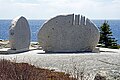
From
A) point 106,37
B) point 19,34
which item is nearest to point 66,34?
point 19,34

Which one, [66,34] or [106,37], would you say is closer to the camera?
[66,34]

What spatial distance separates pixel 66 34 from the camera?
23.6 meters

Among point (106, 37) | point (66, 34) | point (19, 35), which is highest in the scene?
point (66, 34)

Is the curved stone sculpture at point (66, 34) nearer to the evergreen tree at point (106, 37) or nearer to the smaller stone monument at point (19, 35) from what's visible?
the smaller stone monument at point (19, 35)

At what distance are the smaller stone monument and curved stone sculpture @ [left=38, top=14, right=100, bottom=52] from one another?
173cm

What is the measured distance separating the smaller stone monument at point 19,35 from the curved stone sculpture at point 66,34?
5.69ft

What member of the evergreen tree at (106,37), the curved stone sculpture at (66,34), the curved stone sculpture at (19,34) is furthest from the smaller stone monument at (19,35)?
the evergreen tree at (106,37)

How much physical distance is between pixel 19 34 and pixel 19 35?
75mm

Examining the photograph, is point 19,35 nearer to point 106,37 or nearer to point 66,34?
point 66,34

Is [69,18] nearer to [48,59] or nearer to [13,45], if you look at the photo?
[13,45]

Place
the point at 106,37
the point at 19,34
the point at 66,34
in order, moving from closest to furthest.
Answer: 1. the point at 66,34
2. the point at 19,34
3. the point at 106,37

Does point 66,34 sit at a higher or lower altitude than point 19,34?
higher

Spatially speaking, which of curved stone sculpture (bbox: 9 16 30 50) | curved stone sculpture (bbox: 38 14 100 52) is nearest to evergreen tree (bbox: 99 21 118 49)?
curved stone sculpture (bbox: 9 16 30 50)

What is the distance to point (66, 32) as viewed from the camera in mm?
23594
